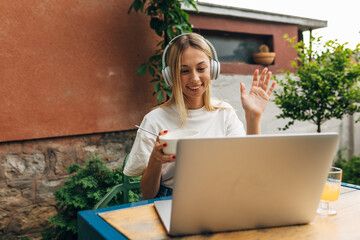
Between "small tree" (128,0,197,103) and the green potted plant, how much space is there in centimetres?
176

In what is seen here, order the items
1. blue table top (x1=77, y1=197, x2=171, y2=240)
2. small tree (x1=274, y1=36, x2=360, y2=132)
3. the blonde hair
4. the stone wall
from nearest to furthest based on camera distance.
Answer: blue table top (x1=77, y1=197, x2=171, y2=240), the blonde hair, the stone wall, small tree (x1=274, y1=36, x2=360, y2=132)

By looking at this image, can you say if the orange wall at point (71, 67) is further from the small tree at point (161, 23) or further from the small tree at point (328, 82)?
the small tree at point (328, 82)

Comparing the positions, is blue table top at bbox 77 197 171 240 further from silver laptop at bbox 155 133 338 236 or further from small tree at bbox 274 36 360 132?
small tree at bbox 274 36 360 132

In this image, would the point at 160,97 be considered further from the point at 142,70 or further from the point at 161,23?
the point at 161,23

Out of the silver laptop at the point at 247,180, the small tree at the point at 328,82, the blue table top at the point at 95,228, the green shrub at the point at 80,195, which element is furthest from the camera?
the small tree at the point at 328,82

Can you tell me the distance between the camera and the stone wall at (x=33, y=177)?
254 centimetres

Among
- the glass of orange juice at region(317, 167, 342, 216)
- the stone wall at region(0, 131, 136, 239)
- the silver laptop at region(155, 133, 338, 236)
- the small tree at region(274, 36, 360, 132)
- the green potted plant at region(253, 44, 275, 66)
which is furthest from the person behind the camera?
the green potted plant at region(253, 44, 275, 66)

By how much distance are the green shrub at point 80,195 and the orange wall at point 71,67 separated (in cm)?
51

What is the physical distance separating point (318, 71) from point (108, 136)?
2.60m

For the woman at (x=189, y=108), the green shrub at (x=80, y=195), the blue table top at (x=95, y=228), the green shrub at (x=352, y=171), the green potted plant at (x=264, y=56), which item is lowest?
the green shrub at (x=352, y=171)

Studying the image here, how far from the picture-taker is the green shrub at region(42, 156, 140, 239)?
2.39m

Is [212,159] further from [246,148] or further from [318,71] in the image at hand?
[318,71]

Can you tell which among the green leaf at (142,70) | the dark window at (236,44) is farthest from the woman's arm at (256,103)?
the dark window at (236,44)

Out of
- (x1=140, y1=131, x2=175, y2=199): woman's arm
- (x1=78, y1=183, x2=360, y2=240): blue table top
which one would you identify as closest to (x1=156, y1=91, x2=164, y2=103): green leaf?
(x1=140, y1=131, x2=175, y2=199): woman's arm
